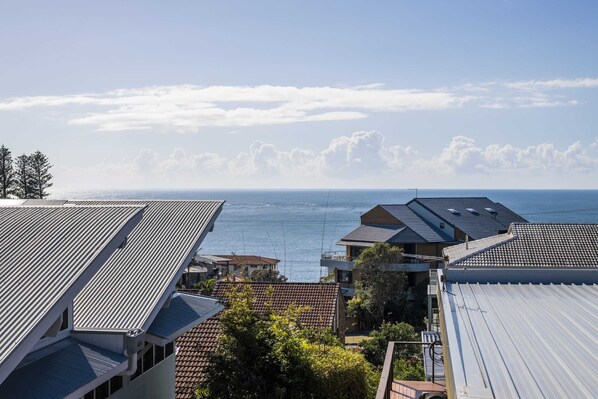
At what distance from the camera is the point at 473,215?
56.4 m

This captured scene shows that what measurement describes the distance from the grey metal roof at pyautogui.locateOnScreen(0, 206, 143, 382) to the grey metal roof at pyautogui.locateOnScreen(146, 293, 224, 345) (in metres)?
2.24

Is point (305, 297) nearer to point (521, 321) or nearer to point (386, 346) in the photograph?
point (386, 346)

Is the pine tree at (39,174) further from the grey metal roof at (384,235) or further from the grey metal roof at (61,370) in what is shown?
the grey metal roof at (61,370)

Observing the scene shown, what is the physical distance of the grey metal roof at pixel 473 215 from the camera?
53031 mm

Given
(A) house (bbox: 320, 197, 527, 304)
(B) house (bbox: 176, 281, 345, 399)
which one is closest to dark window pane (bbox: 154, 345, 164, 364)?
(B) house (bbox: 176, 281, 345, 399)

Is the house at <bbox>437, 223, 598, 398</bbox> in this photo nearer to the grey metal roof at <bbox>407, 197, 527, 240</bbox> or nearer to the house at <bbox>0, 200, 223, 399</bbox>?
the house at <bbox>0, 200, 223, 399</bbox>

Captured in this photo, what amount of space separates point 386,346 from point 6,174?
1598 inches

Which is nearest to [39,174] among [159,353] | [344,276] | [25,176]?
[25,176]

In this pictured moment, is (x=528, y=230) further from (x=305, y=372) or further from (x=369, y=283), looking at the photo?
(x=369, y=283)

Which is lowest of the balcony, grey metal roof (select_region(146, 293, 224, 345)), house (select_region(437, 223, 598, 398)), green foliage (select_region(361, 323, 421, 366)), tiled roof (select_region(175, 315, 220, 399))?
green foliage (select_region(361, 323, 421, 366))

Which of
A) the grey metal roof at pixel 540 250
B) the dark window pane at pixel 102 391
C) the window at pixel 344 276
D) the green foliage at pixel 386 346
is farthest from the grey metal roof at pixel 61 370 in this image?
the window at pixel 344 276

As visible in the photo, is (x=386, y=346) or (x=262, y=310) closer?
(x=262, y=310)

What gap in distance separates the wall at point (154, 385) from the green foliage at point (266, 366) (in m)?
0.93

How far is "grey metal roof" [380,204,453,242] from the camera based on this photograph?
5078cm
